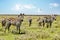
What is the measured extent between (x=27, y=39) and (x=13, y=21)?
6483 mm

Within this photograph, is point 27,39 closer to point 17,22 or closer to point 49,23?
point 17,22

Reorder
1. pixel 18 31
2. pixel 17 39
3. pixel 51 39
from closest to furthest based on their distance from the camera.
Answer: pixel 17 39 → pixel 51 39 → pixel 18 31

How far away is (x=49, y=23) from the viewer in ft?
94.1

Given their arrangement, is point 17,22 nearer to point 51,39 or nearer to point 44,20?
point 51,39

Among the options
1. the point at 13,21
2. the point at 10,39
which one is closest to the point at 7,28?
the point at 13,21

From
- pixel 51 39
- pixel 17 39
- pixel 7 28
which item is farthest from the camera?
pixel 7 28

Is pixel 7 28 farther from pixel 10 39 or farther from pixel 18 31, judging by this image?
pixel 10 39

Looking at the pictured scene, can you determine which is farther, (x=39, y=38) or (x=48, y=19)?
(x=48, y=19)

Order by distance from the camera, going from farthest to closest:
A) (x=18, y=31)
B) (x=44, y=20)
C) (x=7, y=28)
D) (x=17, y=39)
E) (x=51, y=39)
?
(x=44, y=20) < (x=7, y=28) < (x=18, y=31) < (x=51, y=39) < (x=17, y=39)

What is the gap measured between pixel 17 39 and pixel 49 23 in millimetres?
14285

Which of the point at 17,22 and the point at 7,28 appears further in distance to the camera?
the point at 7,28

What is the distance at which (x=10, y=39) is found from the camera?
1638 cm

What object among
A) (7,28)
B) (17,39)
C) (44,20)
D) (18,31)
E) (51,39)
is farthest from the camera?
(44,20)

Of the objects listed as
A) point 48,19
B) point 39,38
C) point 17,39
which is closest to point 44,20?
point 48,19
